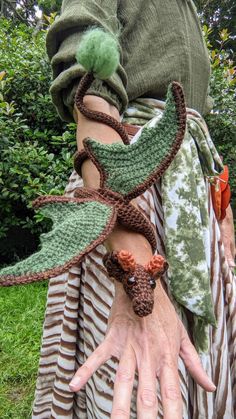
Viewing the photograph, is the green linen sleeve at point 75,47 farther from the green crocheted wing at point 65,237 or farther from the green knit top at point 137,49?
the green crocheted wing at point 65,237

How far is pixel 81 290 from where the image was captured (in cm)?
101

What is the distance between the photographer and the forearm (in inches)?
28.1

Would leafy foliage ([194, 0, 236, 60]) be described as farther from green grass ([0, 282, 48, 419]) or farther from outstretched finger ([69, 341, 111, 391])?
outstretched finger ([69, 341, 111, 391])

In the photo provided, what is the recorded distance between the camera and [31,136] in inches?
146

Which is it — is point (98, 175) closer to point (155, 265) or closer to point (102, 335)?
point (155, 265)

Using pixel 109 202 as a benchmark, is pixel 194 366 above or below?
below

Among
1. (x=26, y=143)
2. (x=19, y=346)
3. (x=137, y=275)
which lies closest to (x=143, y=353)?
(x=137, y=275)

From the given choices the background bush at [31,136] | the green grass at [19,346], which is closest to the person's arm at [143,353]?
the green grass at [19,346]

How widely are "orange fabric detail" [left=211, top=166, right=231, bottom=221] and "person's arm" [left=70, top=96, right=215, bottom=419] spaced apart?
1.56 feet

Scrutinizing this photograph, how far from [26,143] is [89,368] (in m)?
3.09

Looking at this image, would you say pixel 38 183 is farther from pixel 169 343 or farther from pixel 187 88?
pixel 169 343

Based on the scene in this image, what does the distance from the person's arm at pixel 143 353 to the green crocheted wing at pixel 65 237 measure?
0.07 meters

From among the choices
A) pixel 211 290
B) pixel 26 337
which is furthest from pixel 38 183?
pixel 211 290

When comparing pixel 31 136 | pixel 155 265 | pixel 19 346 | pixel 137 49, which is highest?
pixel 137 49
